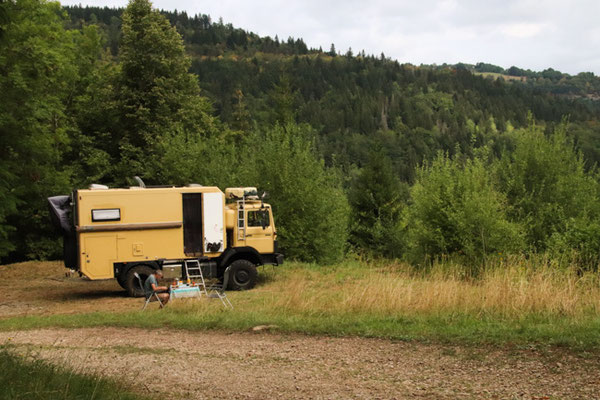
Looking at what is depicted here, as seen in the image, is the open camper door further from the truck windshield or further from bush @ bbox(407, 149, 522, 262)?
bush @ bbox(407, 149, 522, 262)

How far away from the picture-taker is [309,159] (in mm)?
25516

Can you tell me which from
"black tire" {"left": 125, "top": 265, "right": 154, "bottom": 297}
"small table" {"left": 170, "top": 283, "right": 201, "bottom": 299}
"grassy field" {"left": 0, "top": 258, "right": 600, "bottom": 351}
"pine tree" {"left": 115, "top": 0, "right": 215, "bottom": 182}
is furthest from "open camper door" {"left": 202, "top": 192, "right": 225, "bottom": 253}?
"pine tree" {"left": 115, "top": 0, "right": 215, "bottom": 182}

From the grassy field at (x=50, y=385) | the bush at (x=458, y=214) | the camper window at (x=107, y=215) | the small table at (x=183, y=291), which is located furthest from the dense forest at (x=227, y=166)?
the grassy field at (x=50, y=385)

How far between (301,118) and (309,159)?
160382 mm

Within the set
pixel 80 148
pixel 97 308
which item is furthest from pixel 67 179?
pixel 97 308

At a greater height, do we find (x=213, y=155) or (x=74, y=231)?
(x=213, y=155)

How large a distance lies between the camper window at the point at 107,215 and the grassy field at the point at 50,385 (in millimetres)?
10104

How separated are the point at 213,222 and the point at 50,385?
11.9 metres

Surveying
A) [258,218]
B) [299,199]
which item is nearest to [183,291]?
[258,218]

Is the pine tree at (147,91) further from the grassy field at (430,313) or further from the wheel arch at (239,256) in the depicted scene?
the grassy field at (430,313)

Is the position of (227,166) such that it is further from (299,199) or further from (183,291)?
(183,291)

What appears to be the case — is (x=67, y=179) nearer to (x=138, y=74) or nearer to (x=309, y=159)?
(x=138, y=74)

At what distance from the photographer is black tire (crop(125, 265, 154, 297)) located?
661 inches

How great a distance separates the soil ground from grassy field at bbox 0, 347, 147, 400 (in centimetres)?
77
